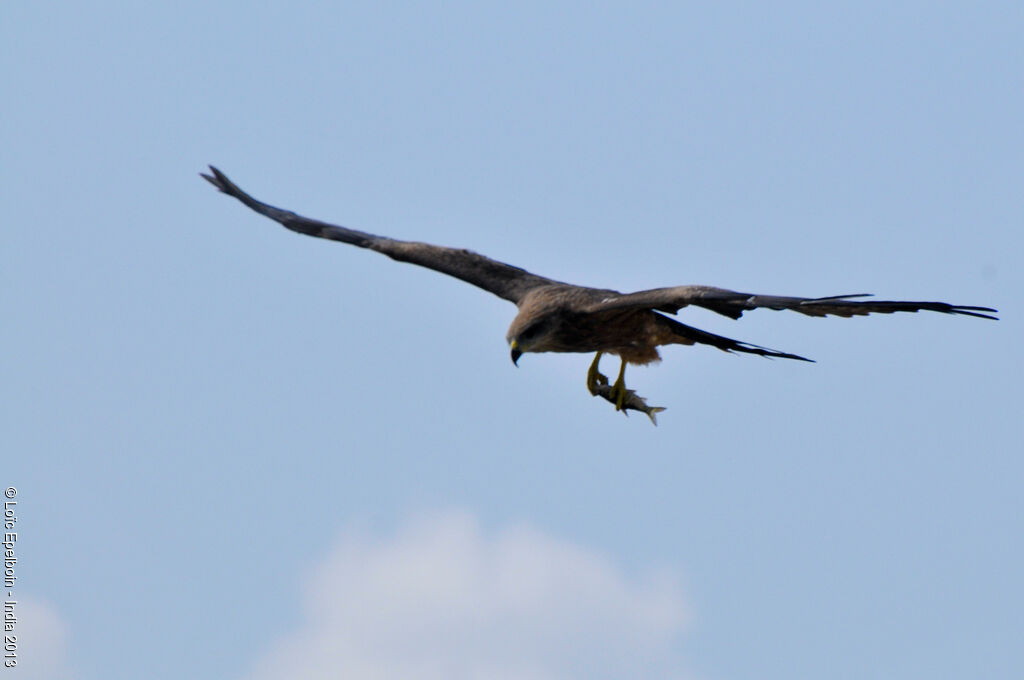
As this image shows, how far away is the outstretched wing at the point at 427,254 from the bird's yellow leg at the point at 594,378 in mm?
919

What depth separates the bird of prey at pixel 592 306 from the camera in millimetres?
11219

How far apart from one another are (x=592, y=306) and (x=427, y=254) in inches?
107

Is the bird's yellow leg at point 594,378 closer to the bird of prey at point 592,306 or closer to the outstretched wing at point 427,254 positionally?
the bird of prey at point 592,306

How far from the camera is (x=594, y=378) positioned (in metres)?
14.5

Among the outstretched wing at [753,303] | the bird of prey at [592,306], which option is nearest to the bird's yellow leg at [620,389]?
the bird of prey at [592,306]

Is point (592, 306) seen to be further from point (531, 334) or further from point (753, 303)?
point (753, 303)

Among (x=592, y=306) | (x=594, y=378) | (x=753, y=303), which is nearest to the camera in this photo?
(x=753, y=303)

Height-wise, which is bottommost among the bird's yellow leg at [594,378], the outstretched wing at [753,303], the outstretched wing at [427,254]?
the outstretched wing at [753,303]

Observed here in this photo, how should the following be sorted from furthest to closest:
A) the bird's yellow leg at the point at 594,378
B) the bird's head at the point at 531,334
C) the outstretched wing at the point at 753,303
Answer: the bird's yellow leg at the point at 594,378
the bird's head at the point at 531,334
the outstretched wing at the point at 753,303

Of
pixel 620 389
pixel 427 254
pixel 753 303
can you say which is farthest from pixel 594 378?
pixel 753 303

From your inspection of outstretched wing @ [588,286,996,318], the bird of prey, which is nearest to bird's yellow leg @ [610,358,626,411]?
the bird of prey

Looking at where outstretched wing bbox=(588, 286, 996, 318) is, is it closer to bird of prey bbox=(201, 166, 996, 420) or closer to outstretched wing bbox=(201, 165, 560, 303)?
bird of prey bbox=(201, 166, 996, 420)

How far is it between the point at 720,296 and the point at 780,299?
1.54 feet

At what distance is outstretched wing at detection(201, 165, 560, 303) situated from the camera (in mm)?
14500
